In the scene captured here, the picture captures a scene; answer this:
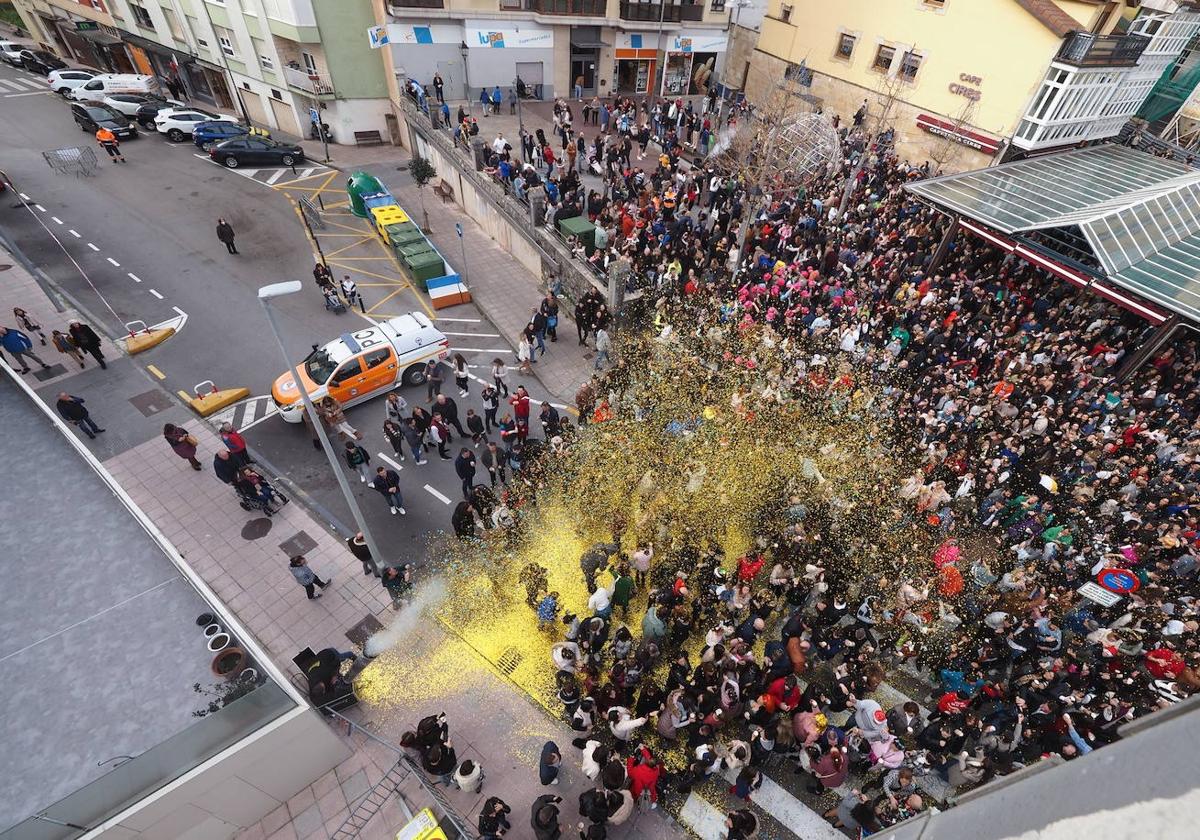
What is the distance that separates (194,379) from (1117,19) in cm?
3845

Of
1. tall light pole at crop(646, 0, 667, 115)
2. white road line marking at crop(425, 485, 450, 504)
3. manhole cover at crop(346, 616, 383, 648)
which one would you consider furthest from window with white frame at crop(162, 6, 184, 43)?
manhole cover at crop(346, 616, 383, 648)

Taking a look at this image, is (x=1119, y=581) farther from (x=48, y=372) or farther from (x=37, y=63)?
(x=37, y=63)

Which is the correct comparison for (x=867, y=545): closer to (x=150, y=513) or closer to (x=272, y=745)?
(x=272, y=745)

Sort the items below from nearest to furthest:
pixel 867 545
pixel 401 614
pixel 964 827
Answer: pixel 964 827
pixel 401 614
pixel 867 545

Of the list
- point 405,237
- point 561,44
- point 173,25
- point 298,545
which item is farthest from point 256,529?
point 173,25

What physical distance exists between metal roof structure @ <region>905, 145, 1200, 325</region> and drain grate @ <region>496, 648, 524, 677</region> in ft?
56.8

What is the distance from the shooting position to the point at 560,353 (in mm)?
18062

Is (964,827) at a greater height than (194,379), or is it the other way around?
(964,827)

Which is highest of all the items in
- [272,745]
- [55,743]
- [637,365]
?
[55,743]

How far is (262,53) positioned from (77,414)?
2702 cm

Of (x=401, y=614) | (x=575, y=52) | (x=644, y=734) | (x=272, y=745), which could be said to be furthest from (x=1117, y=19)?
(x=272, y=745)

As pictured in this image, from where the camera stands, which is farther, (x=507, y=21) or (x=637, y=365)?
(x=507, y=21)

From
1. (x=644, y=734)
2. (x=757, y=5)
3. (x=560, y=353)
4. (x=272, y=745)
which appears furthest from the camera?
(x=757, y=5)

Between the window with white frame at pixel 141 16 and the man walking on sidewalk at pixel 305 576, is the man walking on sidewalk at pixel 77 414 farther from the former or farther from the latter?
the window with white frame at pixel 141 16
